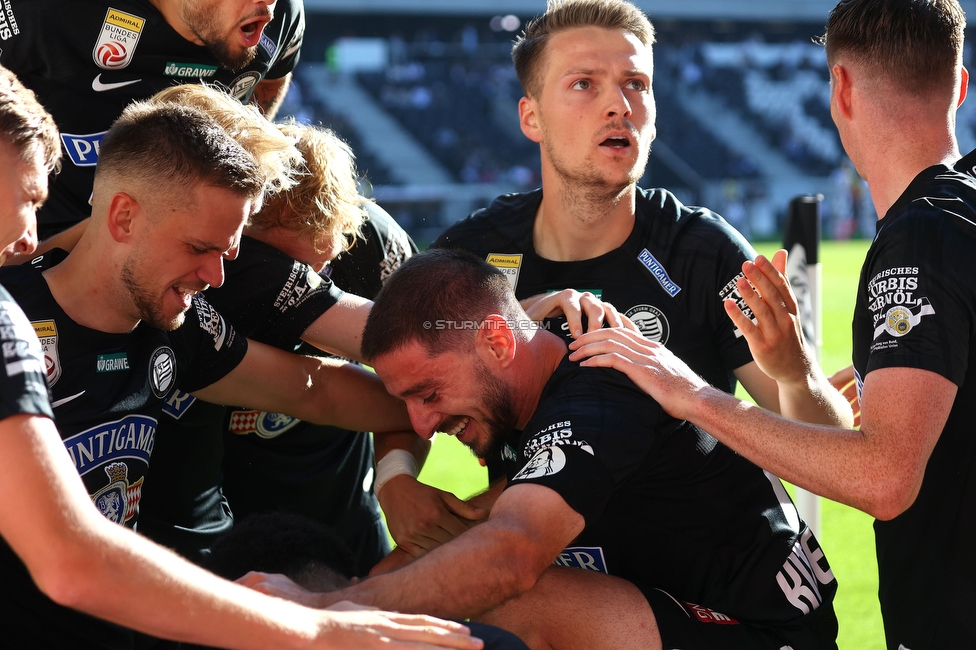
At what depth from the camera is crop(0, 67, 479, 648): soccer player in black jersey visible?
189cm

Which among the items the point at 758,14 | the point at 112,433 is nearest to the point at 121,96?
the point at 112,433

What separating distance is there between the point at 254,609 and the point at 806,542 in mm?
2046

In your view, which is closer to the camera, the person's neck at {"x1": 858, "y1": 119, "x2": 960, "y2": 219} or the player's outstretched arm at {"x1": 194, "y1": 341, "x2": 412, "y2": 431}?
the person's neck at {"x1": 858, "y1": 119, "x2": 960, "y2": 219}

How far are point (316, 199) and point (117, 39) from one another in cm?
117

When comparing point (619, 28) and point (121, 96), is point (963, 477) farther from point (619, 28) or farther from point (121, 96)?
point (121, 96)

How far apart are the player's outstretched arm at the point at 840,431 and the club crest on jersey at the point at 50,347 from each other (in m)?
1.64

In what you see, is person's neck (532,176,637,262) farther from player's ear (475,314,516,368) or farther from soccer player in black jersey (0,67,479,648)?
soccer player in black jersey (0,67,479,648)

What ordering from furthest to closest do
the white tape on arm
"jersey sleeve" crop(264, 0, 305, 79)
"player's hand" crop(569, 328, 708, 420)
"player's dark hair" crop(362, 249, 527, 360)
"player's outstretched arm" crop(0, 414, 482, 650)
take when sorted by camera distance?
"jersey sleeve" crop(264, 0, 305, 79)
the white tape on arm
"player's dark hair" crop(362, 249, 527, 360)
"player's hand" crop(569, 328, 708, 420)
"player's outstretched arm" crop(0, 414, 482, 650)

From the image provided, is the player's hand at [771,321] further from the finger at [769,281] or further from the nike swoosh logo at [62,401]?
the nike swoosh logo at [62,401]

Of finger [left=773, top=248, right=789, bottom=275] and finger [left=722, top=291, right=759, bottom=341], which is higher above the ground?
finger [left=773, top=248, right=789, bottom=275]

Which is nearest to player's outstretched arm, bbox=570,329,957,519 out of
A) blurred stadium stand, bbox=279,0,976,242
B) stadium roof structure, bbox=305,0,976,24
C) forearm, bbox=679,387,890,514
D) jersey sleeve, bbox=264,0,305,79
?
forearm, bbox=679,387,890,514

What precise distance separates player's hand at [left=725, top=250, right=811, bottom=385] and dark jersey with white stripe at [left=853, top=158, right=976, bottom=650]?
20 cm

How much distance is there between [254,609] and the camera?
6.53 feet

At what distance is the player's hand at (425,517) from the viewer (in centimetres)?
327
